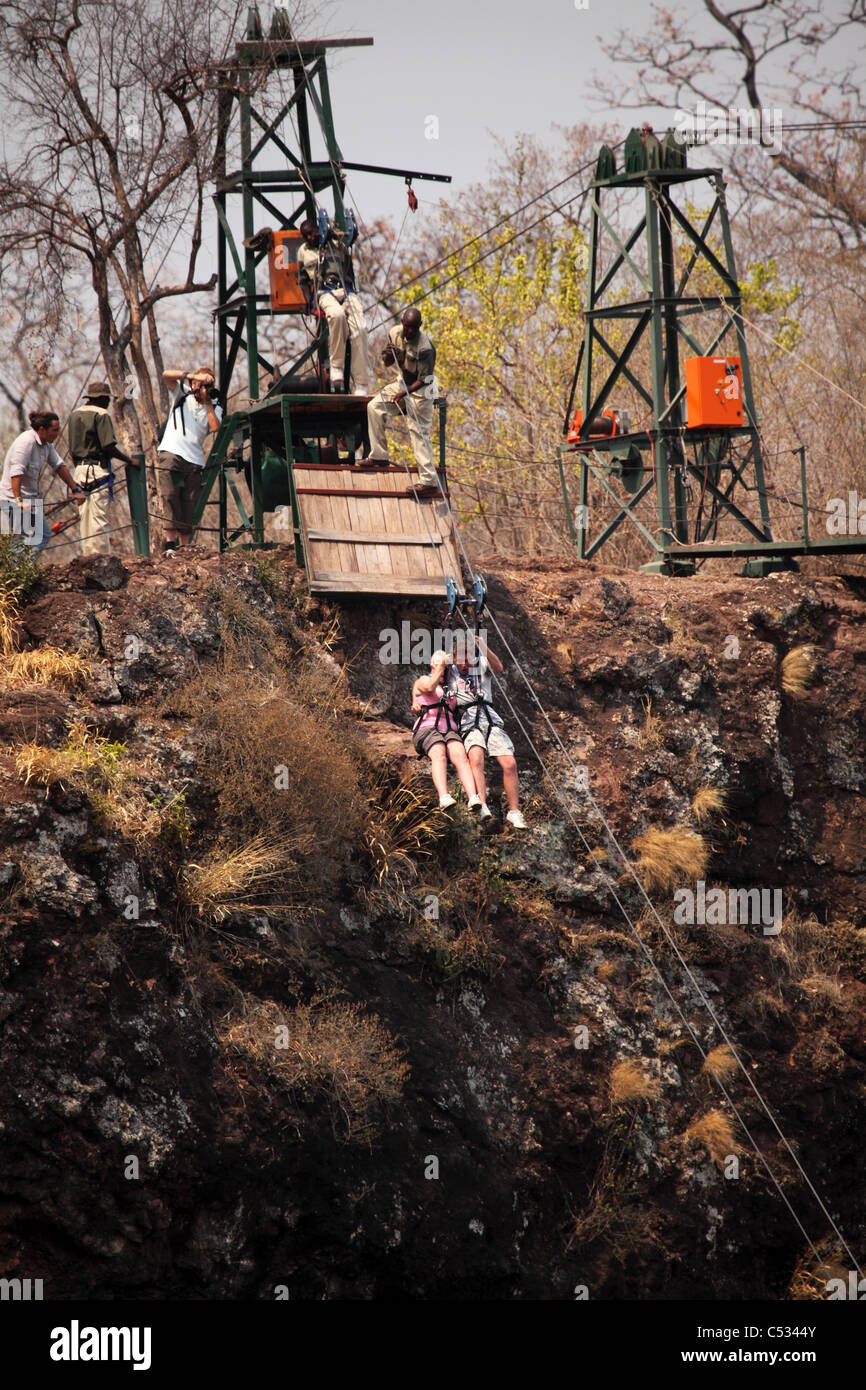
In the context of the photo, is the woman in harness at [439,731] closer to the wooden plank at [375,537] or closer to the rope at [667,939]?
the rope at [667,939]

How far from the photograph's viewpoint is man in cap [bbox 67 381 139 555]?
1437 cm

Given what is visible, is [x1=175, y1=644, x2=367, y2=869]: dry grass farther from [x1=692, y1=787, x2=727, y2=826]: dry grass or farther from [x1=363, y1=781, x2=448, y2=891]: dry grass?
[x1=692, y1=787, x2=727, y2=826]: dry grass

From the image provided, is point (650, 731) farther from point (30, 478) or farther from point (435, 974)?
point (30, 478)

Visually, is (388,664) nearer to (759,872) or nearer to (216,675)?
(216,675)

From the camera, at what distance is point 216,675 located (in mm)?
13797

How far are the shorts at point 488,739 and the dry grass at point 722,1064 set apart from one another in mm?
4113

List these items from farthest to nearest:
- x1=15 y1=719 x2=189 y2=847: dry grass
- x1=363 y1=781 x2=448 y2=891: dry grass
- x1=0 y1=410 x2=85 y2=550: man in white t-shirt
Answer: x1=0 y1=410 x2=85 y2=550: man in white t-shirt
x1=363 y1=781 x2=448 y2=891: dry grass
x1=15 y1=719 x2=189 y2=847: dry grass

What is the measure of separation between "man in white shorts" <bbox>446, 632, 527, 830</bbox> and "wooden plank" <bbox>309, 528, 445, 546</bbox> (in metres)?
2.40

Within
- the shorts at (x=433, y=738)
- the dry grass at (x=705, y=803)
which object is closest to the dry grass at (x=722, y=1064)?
the dry grass at (x=705, y=803)

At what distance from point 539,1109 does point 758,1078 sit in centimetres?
288

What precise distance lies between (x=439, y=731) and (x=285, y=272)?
6.26 meters

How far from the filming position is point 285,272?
53.5 ft

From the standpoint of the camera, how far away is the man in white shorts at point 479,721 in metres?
12.8

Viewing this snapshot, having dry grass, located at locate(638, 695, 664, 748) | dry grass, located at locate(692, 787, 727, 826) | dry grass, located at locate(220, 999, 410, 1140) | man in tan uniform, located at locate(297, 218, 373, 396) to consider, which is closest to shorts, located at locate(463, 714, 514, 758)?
dry grass, located at locate(220, 999, 410, 1140)
